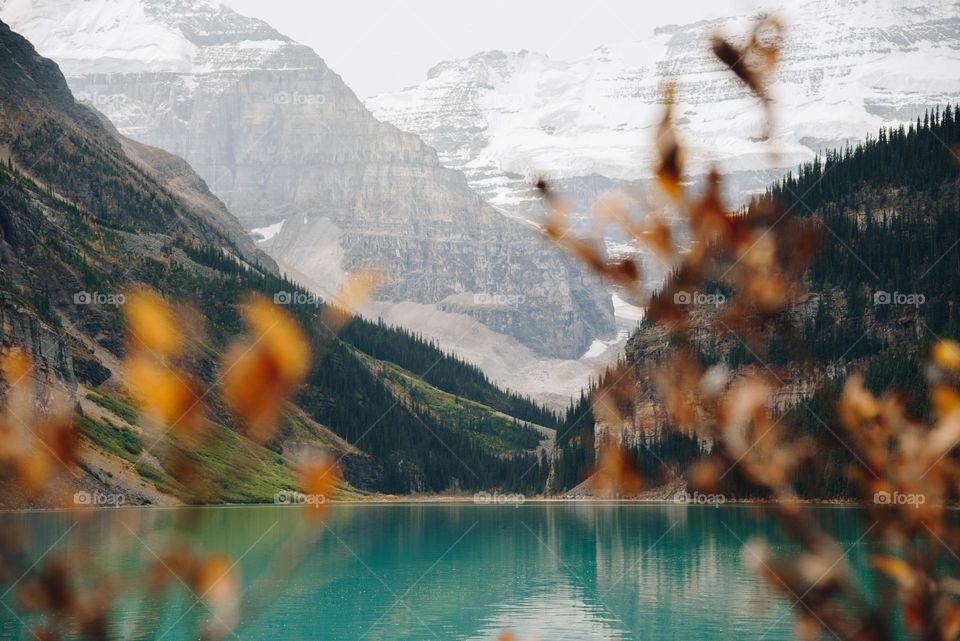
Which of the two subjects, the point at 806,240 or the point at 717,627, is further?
the point at 717,627

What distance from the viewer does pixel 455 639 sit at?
63906 mm

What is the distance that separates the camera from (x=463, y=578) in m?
92.9

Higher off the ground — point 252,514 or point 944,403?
point 944,403

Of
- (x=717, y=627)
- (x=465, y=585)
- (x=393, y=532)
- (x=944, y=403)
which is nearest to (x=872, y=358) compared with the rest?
(x=393, y=532)

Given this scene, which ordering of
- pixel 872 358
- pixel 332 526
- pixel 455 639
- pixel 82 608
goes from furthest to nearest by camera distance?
pixel 872 358, pixel 332 526, pixel 455 639, pixel 82 608

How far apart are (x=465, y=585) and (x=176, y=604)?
852 inches

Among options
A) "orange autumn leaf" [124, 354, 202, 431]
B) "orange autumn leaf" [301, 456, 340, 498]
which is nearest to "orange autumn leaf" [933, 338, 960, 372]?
"orange autumn leaf" [301, 456, 340, 498]

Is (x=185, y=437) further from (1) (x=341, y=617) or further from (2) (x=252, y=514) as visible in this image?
(2) (x=252, y=514)
